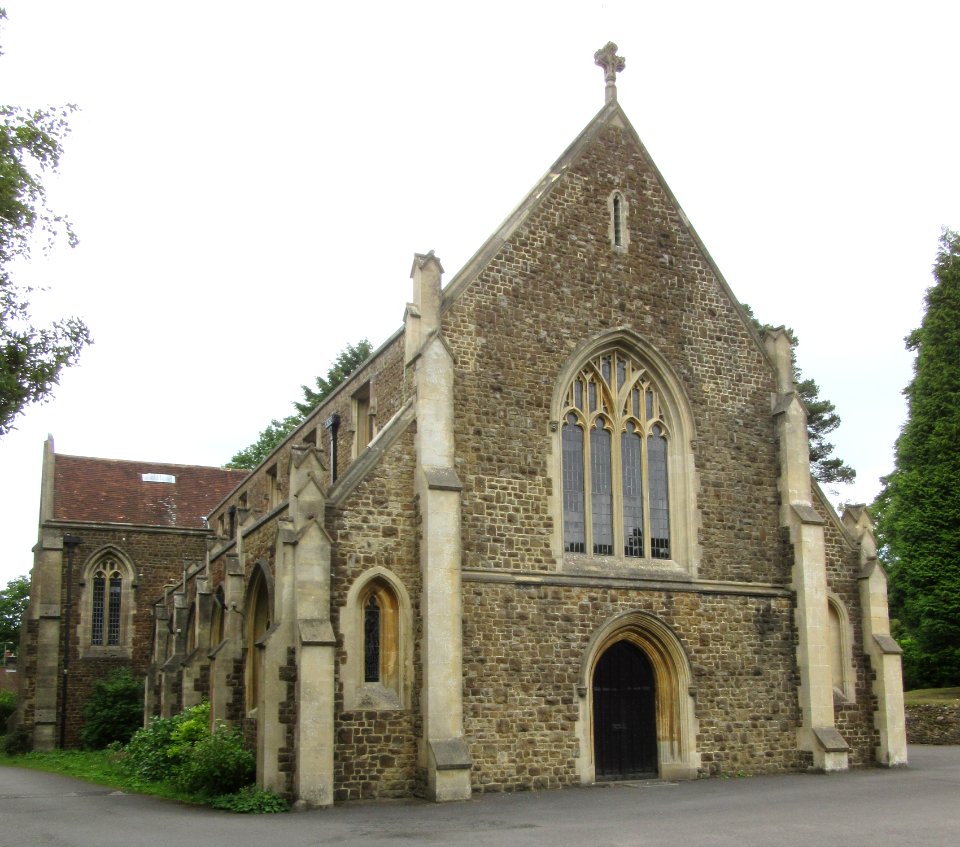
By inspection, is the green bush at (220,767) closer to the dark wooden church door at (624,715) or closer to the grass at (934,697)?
the dark wooden church door at (624,715)

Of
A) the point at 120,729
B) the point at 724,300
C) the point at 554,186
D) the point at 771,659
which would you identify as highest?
the point at 554,186

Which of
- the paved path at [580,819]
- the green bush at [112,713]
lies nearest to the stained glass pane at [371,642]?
the paved path at [580,819]

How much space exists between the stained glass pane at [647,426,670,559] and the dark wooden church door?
204cm

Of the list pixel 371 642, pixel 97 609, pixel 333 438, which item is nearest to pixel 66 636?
pixel 97 609

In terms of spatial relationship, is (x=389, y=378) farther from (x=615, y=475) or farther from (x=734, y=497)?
(x=734, y=497)

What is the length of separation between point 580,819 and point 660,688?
21.3 feet

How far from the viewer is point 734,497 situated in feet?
72.8

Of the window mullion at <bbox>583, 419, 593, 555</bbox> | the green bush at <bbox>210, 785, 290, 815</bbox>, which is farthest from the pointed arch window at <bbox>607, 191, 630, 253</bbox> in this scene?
the green bush at <bbox>210, 785, 290, 815</bbox>

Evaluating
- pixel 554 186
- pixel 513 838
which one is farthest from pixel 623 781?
pixel 554 186

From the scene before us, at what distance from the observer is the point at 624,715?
20562mm

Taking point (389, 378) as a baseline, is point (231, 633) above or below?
below

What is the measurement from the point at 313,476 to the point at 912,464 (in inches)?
1034

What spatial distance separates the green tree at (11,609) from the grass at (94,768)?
30.9 meters

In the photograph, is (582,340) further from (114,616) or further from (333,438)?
(114,616)
